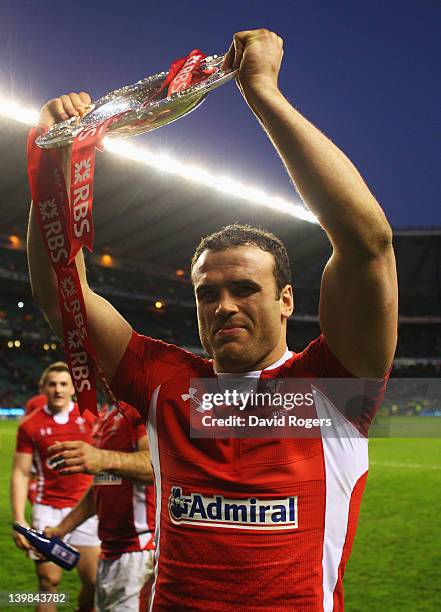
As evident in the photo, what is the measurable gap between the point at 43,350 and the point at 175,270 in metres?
10.8

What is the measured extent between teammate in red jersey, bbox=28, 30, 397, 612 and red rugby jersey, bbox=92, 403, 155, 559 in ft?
6.04

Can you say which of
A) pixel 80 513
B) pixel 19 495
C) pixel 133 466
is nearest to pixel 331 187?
pixel 133 466

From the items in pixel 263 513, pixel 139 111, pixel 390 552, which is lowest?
pixel 390 552

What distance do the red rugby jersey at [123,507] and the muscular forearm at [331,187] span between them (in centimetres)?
243

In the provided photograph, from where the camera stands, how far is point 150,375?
1697 mm

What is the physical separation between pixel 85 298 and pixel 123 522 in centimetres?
224

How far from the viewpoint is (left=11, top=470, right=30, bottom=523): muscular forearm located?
4598mm

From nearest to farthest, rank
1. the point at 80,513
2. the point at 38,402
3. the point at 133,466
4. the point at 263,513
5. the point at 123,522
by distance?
the point at 263,513
the point at 133,466
the point at 123,522
the point at 80,513
the point at 38,402

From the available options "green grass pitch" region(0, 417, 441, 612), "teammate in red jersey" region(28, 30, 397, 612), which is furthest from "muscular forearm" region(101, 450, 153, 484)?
"green grass pitch" region(0, 417, 441, 612)

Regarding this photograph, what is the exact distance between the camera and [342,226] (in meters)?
1.16

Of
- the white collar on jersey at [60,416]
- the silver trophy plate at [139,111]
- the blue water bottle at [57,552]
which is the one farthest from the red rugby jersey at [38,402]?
the silver trophy plate at [139,111]

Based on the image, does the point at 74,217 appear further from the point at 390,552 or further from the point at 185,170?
the point at 185,170
